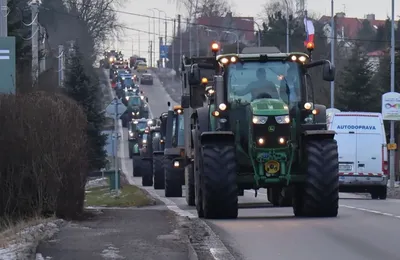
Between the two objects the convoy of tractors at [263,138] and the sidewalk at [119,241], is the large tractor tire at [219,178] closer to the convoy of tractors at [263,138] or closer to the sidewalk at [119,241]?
the convoy of tractors at [263,138]

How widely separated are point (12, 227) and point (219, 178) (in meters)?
4.18

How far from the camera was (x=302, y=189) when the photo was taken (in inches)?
760

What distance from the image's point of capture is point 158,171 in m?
37.2

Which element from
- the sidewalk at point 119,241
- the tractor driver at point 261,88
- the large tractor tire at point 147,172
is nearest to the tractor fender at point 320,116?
the tractor driver at point 261,88

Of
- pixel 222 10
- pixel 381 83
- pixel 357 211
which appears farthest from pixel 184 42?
pixel 357 211

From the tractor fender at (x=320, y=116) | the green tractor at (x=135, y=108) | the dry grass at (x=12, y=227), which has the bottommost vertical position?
the dry grass at (x=12, y=227)

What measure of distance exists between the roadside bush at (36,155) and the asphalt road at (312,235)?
2.84 meters

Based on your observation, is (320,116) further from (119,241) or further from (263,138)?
(119,241)

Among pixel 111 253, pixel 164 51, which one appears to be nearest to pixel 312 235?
pixel 111 253

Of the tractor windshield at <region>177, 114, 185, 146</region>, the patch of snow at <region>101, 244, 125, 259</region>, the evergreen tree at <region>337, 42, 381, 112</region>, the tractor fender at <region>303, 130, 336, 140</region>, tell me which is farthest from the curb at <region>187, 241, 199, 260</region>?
the evergreen tree at <region>337, 42, 381, 112</region>

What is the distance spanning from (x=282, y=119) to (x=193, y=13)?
8468cm

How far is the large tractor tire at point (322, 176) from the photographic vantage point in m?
18.6

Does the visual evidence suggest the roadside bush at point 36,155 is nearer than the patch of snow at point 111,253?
No

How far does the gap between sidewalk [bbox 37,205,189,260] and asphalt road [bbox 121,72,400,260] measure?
0.82 metres
